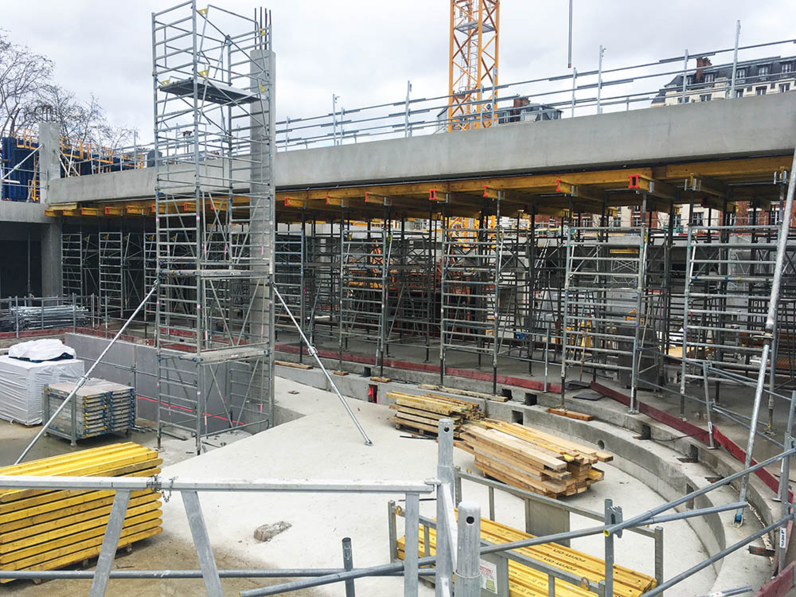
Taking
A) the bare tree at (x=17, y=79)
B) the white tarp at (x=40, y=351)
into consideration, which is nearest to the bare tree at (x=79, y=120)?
the bare tree at (x=17, y=79)

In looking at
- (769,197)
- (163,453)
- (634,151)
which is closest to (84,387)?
(163,453)

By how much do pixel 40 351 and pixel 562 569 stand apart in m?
15.0

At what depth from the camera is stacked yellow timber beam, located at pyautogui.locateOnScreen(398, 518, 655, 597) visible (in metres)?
5.98

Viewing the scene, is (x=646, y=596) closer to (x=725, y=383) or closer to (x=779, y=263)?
(x=779, y=263)

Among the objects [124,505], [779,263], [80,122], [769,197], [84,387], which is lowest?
[84,387]

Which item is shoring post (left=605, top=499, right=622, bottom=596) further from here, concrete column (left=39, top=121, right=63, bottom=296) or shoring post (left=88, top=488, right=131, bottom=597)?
concrete column (left=39, top=121, right=63, bottom=296)

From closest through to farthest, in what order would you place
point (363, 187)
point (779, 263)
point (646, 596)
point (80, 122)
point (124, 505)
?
point (124, 505), point (646, 596), point (779, 263), point (363, 187), point (80, 122)

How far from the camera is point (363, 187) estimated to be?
637 inches

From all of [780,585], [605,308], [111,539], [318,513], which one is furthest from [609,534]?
[605,308]

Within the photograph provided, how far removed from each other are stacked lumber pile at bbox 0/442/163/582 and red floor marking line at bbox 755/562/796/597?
21.5 ft

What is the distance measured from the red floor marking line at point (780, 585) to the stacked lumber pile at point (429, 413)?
7.09 m

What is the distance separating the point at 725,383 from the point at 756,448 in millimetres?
4620

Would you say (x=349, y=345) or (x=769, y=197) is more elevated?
(x=769, y=197)

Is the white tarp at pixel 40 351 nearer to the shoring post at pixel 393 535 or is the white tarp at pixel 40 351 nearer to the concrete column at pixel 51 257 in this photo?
the concrete column at pixel 51 257
